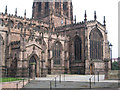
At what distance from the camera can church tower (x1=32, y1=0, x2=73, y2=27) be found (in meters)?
60.7

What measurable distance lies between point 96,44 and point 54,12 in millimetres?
17865

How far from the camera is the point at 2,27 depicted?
38.4 m

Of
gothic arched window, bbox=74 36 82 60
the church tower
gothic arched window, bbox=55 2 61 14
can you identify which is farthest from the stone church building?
gothic arched window, bbox=55 2 61 14

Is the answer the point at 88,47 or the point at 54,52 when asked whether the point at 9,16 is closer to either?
the point at 54,52

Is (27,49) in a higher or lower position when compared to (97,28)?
lower

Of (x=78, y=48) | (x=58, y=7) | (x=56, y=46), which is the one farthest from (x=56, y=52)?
Result: (x=58, y=7)

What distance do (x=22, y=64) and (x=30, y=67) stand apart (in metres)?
1.46

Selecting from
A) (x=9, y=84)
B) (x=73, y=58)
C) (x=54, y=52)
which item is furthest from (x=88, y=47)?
(x=9, y=84)

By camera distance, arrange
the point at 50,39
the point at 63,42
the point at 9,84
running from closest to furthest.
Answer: the point at 9,84, the point at 50,39, the point at 63,42

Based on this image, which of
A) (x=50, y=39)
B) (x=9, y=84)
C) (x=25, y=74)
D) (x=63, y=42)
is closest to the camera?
(x=9, y=84)

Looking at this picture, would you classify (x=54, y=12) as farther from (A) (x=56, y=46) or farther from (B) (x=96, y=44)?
(B) (x=96, y=44)

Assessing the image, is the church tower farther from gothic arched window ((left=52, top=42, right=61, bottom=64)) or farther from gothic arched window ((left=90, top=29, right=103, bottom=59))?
gothic arched window ((left=90, top=29, right=103, bottom=59))

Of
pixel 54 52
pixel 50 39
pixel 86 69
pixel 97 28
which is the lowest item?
pixel 86 69

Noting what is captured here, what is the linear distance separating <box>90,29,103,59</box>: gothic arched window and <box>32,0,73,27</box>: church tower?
46.4 feet
